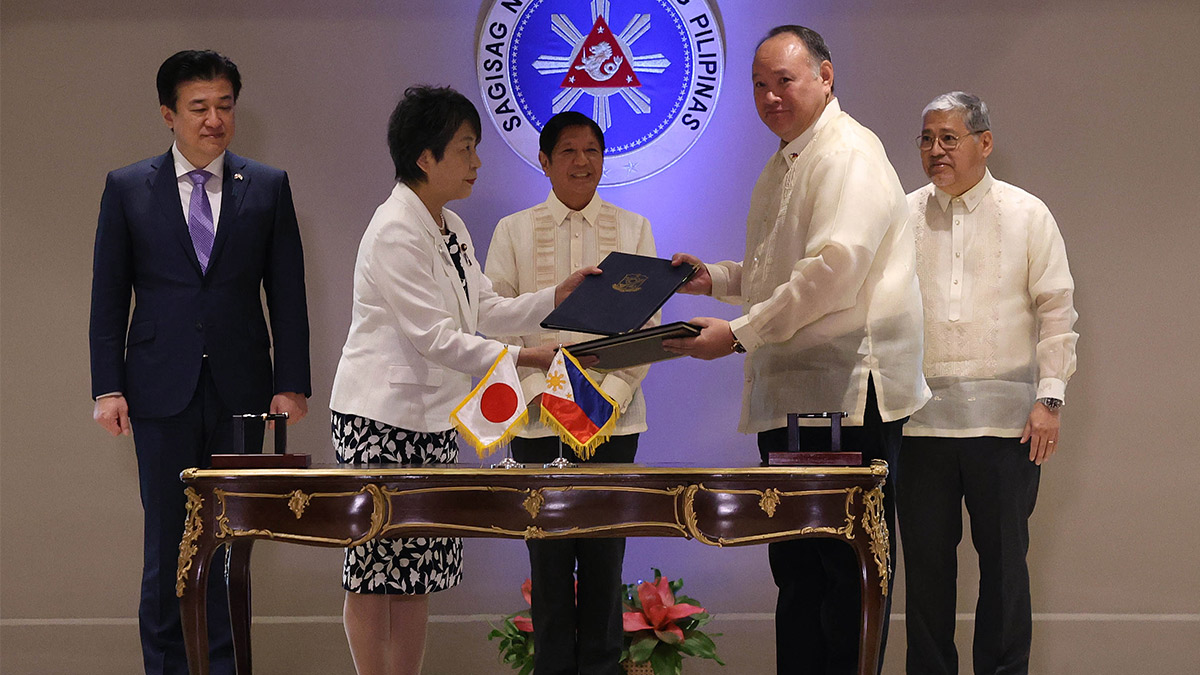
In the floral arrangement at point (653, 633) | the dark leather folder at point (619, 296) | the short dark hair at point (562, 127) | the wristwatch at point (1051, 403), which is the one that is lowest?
the floral arrangement at point (653, 633)

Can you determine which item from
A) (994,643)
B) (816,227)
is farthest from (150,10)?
(994,643)

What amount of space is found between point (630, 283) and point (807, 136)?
2.02ft

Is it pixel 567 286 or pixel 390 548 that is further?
pixel 567 286

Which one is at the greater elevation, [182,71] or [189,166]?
[182,71]

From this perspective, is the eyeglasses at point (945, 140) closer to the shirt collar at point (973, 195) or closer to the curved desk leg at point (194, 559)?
the shirt collar at point (973, 195)

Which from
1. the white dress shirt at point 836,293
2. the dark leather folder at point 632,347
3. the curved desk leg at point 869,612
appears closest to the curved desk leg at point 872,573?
the curved desk leg at point 869,612

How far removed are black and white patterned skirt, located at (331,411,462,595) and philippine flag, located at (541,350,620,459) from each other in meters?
0.45

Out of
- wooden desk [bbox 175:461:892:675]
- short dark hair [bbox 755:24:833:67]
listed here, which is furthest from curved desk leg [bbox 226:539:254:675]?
short dark hair [bbox 755:24:833:67]

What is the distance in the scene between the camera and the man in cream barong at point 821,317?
2.75 meters

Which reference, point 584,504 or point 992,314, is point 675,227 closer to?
point 992,314

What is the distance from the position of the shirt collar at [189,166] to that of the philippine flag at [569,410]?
1351 mm

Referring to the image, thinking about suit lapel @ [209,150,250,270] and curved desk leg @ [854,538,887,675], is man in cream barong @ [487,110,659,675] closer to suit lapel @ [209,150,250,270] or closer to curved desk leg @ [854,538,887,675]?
suit lapel @ [209,150,250,270]

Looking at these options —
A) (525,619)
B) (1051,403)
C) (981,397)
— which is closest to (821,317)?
(981,397)

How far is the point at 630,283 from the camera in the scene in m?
2.98
